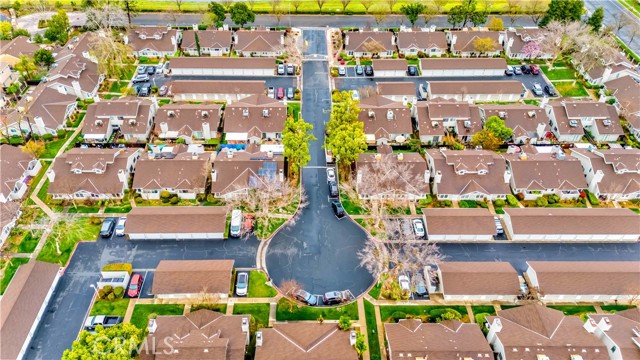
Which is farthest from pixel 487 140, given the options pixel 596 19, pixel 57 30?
pixel 57 30

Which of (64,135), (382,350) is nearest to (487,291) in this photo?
(382,350)

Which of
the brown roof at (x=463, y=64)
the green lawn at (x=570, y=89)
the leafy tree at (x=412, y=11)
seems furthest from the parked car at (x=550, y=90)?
the leafy tree at (x=412, y=11)

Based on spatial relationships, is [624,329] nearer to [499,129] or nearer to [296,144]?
[499,129]

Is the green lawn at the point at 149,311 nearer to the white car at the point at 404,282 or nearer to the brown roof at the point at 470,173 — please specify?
the white car at the point at 404,282

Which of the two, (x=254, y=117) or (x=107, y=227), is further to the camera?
(x=254, y=117)

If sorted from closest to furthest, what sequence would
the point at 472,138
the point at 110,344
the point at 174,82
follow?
the point at 110,344 → the point at 472,138 → the point at 174,82

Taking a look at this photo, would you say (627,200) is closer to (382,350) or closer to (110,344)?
(382,350)
